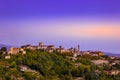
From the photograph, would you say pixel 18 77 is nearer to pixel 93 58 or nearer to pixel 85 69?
pixel 85 69

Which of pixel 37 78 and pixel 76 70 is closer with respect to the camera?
pixel 37 78

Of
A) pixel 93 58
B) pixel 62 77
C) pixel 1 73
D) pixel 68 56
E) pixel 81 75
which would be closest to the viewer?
pixel 1 73

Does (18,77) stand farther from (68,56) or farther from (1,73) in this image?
(68,56)

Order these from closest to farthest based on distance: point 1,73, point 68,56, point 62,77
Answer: point 1,73, point 62,77, point 68,56

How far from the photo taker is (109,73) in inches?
1054

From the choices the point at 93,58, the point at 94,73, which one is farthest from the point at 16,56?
the point at 93,58

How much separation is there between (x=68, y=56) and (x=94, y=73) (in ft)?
21.7

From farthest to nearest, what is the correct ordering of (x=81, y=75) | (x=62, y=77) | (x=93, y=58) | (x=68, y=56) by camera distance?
(x=93, y=58)
(x=68, y=56)
(x=81, y=75)
(x=62, y=77)

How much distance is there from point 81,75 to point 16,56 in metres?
4.58

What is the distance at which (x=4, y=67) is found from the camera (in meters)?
22.5

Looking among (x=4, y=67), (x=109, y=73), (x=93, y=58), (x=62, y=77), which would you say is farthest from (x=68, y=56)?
(x=4, y=67)

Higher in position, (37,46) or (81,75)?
(37,46)

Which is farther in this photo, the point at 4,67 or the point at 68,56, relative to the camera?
the point at 68,56

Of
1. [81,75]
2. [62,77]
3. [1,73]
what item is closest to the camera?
[1,73]
